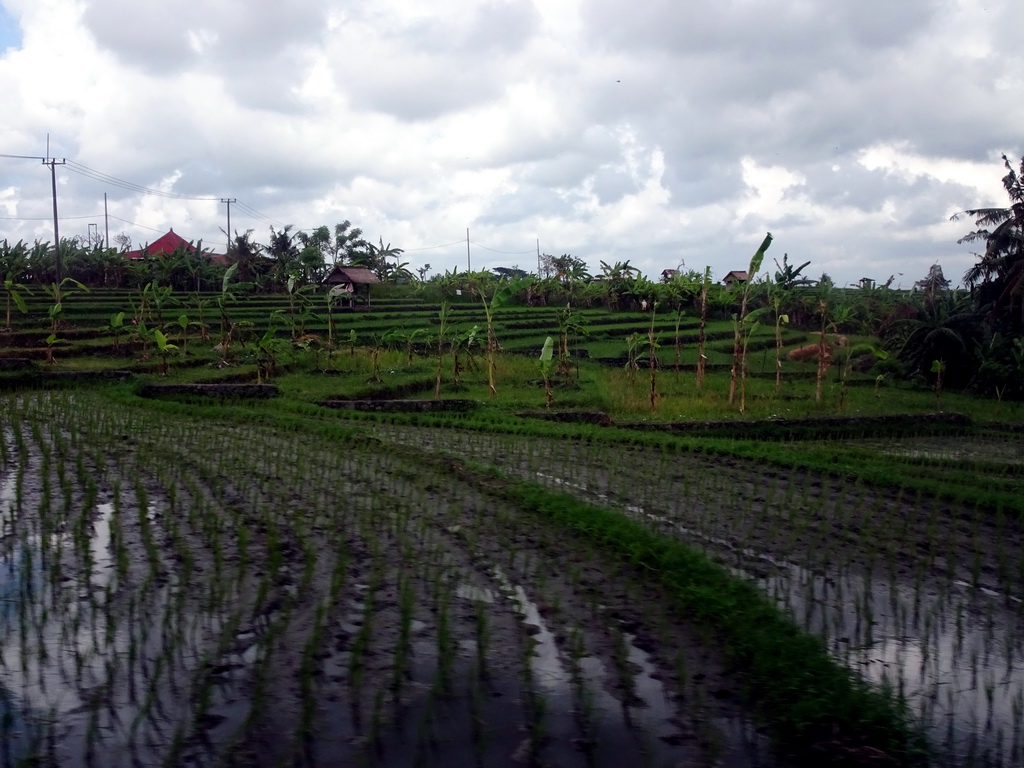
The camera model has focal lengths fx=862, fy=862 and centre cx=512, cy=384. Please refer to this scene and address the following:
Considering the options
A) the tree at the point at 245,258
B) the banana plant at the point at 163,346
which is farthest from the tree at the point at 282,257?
the banana plant at the point at 163,346

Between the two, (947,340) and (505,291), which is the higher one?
(505,291)

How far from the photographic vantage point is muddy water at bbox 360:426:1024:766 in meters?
4.07

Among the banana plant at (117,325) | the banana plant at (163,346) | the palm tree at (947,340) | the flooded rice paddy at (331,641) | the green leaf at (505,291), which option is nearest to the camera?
the flooded rice paddy at (331,641)

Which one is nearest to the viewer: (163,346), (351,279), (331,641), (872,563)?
(331,641)

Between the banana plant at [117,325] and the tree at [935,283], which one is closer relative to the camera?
the banana plant at [117,325]

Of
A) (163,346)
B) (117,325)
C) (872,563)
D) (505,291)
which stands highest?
(505,291)

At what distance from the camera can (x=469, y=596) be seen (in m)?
5.14

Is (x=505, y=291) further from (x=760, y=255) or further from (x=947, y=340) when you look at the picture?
(x=947, y=340)

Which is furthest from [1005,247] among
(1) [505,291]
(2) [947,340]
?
(1) [505,291]

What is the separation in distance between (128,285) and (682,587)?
1350 inches

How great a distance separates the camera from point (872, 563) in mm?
6062

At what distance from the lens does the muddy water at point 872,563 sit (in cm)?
407

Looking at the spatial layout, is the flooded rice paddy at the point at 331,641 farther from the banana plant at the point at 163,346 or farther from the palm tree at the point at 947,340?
the palm tree at the point at 947,340

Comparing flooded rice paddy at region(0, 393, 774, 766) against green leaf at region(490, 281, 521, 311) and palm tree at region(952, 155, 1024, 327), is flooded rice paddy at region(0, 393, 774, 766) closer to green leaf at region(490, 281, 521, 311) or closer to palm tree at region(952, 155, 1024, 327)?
green leaf at region(490, 281, 521, 311)
